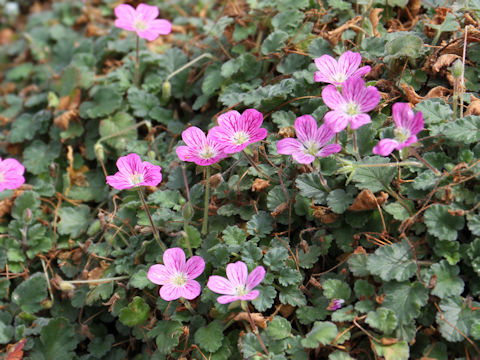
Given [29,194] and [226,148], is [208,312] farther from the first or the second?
[29,194]

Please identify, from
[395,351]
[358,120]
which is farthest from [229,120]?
[395,351]

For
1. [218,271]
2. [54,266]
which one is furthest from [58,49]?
[218,271]

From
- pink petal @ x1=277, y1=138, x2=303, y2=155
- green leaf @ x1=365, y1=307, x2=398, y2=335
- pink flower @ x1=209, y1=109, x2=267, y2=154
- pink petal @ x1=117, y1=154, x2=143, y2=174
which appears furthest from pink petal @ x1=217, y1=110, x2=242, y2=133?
green leaf @ x1=365, y1=307, x2=398, y2=335

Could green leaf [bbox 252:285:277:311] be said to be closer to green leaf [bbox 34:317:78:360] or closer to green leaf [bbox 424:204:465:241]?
green leaf [bbox 424:204:465:241]

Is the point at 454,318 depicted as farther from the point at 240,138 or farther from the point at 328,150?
the point at 240,138

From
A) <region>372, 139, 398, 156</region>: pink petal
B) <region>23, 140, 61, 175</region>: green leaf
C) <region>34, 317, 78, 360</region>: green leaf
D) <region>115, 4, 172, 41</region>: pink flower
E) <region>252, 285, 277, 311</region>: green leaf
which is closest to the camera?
<region>372, 139, 398, 156</region>: pink petal

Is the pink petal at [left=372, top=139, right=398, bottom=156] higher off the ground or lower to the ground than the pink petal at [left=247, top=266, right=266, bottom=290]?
higher
